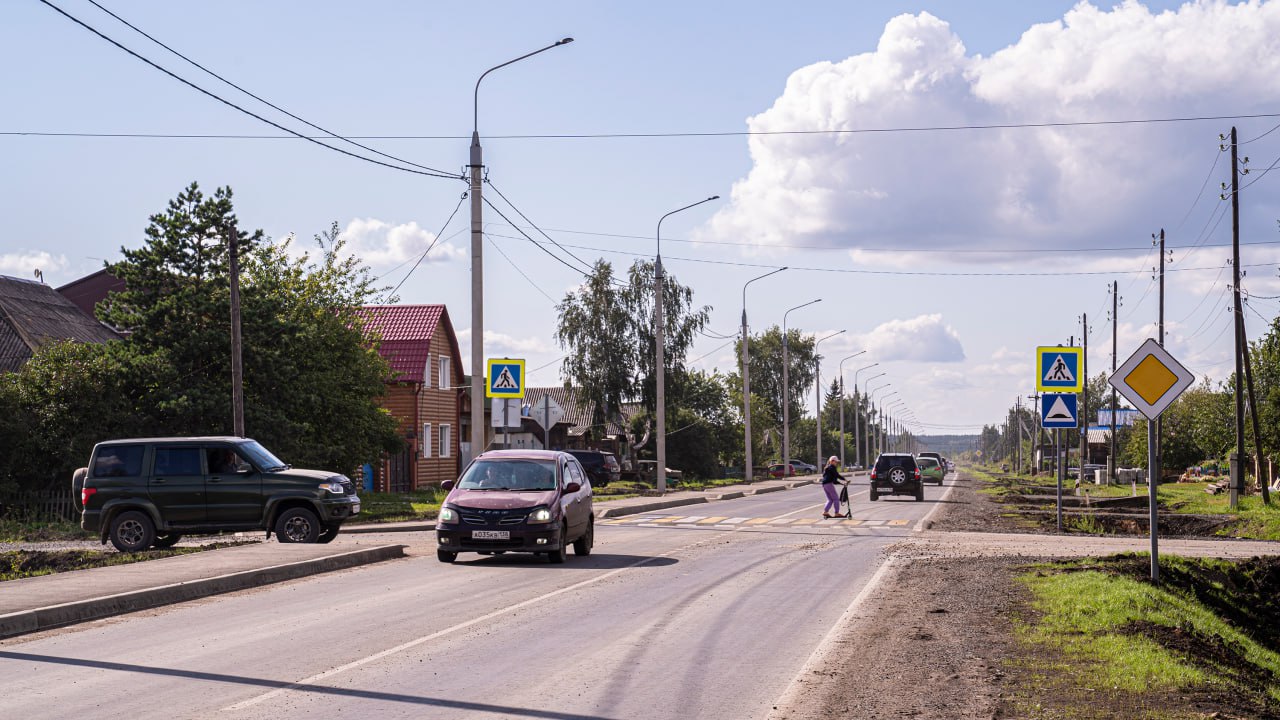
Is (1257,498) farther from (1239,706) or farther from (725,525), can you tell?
(1239,706)

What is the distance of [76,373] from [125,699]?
23.6 meters

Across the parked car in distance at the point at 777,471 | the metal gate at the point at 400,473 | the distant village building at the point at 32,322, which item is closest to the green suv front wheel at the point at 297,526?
the distant village building at the point at 32,322

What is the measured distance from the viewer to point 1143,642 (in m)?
9.84

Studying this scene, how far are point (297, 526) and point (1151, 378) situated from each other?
13.6 meters

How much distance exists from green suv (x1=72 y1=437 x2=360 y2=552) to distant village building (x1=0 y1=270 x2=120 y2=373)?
64.2ft

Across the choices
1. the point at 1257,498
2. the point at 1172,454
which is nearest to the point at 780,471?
the point at 1172,454

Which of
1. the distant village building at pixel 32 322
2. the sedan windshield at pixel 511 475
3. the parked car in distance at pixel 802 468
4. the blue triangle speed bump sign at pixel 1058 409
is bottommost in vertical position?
the parked car in distance at pixel 802 468

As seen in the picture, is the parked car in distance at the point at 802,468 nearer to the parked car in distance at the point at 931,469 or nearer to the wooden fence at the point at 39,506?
the parked car in distance at the point at 931,469

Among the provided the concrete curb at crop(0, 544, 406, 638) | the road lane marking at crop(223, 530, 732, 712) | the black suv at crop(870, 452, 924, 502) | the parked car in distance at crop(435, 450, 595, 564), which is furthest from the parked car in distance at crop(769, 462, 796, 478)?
the road lane marking at crop(223, 530, 732, 712)

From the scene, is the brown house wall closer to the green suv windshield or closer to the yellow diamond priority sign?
the green suv windshield

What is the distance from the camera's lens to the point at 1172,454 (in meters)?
80.8

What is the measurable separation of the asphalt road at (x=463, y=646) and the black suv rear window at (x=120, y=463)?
17.9 ft

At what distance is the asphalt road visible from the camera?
793cm

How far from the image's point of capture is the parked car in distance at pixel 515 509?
17422mm
